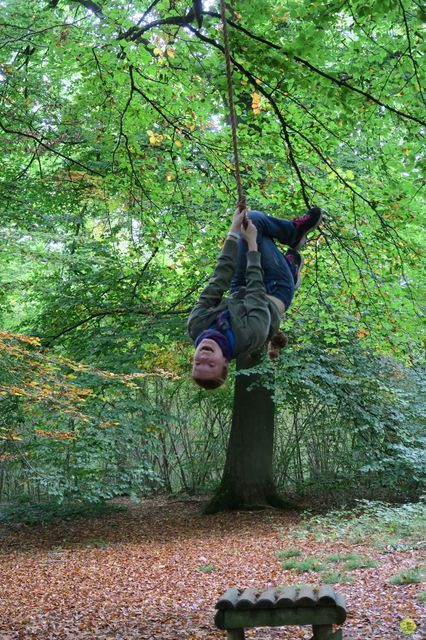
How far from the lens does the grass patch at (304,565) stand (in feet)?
26.2

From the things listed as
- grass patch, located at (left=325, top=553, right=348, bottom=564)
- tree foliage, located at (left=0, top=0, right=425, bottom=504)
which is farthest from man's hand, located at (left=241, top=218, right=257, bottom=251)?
grass patch, located at (left=325, top=553, right=348, bottom=564)

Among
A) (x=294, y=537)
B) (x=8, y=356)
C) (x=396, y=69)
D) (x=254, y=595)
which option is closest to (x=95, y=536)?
(x=294, y=537)

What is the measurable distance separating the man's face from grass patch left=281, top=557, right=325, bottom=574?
15.3ft

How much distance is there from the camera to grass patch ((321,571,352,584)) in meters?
7.15

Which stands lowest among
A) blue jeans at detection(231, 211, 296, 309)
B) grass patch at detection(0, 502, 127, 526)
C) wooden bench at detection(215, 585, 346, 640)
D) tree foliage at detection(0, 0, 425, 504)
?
wooden bench at detection(215, 585, 346, 640)

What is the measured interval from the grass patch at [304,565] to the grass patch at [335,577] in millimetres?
427

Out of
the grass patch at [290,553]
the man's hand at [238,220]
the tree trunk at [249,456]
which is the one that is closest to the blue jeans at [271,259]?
the man's hand at [238,220]

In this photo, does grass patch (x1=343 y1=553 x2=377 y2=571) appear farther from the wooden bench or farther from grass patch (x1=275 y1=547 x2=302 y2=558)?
the wooden bench

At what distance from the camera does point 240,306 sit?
→ 4.42 meters

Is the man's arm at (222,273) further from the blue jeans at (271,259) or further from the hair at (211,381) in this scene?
the hair at (211,381)

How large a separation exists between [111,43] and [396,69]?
283 cm

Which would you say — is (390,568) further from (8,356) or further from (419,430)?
(419,430)

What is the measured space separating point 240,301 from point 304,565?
480cm

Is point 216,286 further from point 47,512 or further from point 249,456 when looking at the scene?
point 47,512
